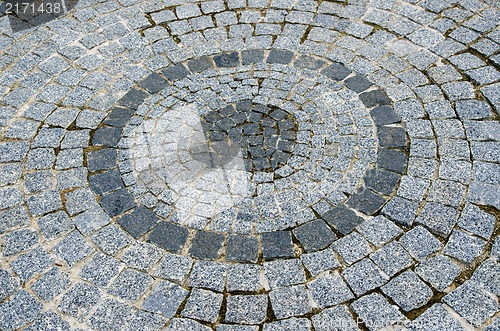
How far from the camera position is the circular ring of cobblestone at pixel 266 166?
473 centimetres

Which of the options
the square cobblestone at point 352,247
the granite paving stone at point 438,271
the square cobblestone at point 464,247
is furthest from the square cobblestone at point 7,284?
the square cobblestone at point 464,247

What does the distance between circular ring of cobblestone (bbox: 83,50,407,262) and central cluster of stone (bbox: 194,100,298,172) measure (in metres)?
0.05

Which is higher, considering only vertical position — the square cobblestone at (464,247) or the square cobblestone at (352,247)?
the square cobblestone at (464,247)

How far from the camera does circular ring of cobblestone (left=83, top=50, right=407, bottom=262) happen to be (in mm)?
4727

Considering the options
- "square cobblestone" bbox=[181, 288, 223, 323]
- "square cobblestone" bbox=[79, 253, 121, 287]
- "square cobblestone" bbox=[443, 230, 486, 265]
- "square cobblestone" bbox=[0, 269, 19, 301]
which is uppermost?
"square cobblestone" bbox=[443, 230, 486, 265]

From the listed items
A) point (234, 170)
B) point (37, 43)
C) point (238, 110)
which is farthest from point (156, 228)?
point (37, 43)

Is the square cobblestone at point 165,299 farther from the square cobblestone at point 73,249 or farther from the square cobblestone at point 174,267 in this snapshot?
the square cobblestone at point 73,249

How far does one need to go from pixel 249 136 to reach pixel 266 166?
1.55ft

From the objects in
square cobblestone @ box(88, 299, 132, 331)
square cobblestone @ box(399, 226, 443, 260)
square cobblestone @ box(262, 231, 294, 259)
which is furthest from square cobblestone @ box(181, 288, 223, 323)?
square cobblestone @ box(399, 226, 443, 260)

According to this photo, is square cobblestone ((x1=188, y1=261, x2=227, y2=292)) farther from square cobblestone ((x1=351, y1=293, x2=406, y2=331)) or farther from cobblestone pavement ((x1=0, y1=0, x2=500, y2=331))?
square cobblestone ((x1=351, y1=293, x2=406, y2=331))

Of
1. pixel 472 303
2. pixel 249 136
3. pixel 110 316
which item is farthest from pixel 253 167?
pixel 472 303

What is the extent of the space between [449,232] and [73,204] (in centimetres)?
338

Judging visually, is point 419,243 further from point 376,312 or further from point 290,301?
point 290,301

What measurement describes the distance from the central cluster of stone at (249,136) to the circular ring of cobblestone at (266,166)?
5 cm
